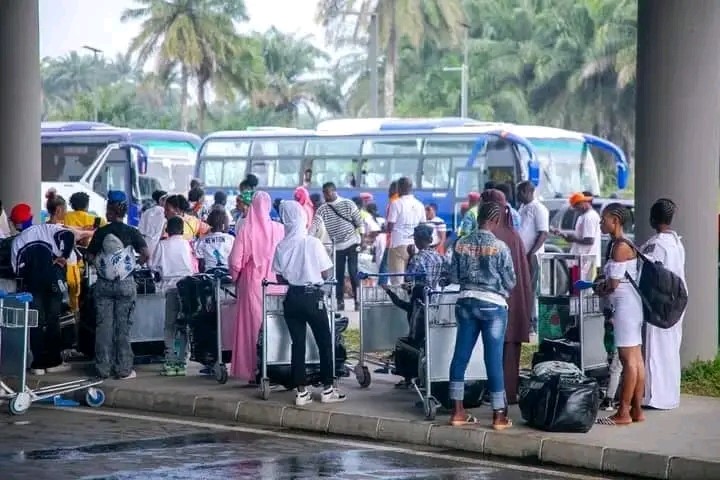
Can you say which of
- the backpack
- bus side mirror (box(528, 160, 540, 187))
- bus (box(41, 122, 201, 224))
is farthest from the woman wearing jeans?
bus (box(41, 122, 201, 224))

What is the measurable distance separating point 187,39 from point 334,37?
9.03 m

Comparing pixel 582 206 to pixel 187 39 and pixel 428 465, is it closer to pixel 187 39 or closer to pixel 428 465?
pixel 428 465

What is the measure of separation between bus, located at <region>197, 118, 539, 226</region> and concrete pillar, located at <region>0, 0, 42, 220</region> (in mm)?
16151

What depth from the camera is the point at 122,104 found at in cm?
9031

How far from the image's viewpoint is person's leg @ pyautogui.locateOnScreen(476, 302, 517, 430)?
10508 millimetres

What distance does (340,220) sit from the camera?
70.0ft

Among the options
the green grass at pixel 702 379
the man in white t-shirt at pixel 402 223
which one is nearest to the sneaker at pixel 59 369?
the green grass at pixel 702 379

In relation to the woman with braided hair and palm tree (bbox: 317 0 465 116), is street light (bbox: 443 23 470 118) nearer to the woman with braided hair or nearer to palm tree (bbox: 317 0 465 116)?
palm tree (bbox: 317 0 465 116)

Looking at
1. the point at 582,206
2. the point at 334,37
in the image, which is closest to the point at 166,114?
the point at 334,37

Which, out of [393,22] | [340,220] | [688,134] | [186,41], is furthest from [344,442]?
[186,41]

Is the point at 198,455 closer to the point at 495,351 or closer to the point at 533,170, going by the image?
the point at 495,351

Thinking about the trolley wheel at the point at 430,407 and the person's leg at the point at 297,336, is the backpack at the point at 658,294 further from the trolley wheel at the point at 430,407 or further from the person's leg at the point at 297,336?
the person's leg at the point at 297,336

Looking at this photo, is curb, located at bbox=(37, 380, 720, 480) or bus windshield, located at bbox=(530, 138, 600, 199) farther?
bus windshield, located at bbox=(530, 138, 600, 199)

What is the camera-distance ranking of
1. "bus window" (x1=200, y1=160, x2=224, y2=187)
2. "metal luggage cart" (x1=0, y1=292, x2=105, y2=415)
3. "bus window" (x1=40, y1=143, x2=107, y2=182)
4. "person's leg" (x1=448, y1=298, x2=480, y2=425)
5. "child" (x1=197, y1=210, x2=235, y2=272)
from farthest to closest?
"bus window" (x1=40, y1=143, x2=107, y2=182) → "bus window" (x1=200, y1=160, x2=224, y2=187) → "child" (x1=197, y1=210, x2=235, y2=272) → "metal luggage cart" (x1=0, y1=292, x2=105, y2=415) → "person's leg" (x1=448, y1=298, x2=480, y2=425)
